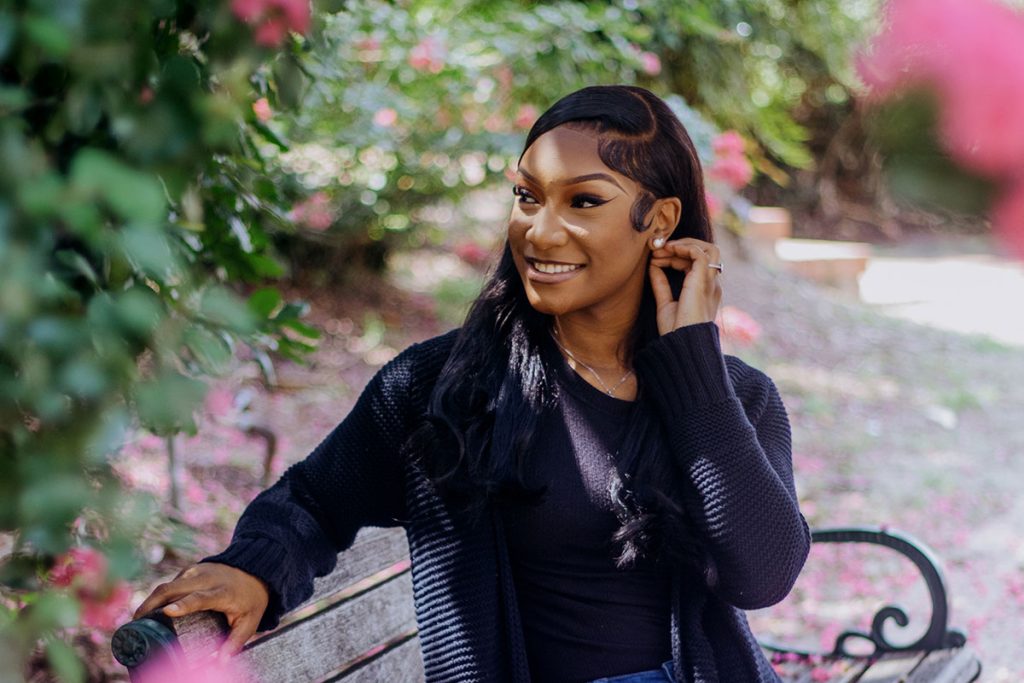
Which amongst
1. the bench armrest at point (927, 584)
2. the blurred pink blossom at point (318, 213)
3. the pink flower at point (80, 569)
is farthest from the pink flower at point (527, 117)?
the pink flower at point (80, 569)

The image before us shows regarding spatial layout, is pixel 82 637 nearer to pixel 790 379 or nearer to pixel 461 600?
pixel 461 600

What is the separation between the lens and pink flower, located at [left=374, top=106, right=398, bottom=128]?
4.97 meters

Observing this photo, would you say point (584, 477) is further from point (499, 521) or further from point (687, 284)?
point (687, 284)

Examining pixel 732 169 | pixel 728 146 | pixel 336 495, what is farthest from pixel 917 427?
pixel 336 495

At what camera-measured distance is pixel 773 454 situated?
2086 millimetres

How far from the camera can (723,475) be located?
1.88 m

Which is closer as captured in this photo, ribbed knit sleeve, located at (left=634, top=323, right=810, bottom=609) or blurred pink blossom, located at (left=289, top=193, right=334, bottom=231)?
ribbed knit sleeve, located at (left=634, top=323, right=810, bottom=609)

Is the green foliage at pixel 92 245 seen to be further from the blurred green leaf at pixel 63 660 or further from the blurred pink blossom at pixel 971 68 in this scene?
the blurred pink blossom at pixel 971 68

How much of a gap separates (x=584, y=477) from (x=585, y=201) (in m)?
0.49

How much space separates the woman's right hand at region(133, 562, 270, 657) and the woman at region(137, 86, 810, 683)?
123 millimetres

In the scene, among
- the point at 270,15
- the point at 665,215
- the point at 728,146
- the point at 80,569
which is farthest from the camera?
the point at 728,146

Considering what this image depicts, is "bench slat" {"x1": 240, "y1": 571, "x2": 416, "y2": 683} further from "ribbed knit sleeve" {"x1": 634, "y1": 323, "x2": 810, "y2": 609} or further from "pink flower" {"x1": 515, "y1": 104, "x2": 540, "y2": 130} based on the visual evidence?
"pink flower" {"x1": 515, "y1": 104, "x2": 540, "y2": 130}

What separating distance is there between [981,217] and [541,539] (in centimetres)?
148

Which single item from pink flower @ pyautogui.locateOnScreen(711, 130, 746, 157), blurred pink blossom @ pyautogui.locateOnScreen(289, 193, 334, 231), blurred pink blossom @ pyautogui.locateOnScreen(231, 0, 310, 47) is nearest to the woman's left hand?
blurred pink blossom @ pyautogui.locateOnScreen(231, 0, 310, 47)
